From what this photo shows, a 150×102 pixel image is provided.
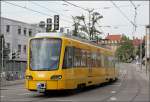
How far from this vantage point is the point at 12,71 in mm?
47531

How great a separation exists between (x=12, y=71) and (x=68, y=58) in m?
24.4

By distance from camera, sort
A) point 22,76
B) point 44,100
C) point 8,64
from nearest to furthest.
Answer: point 44,100, point 8,64, point 22,76

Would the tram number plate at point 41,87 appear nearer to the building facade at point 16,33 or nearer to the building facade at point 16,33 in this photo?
the building facade at point 16,33

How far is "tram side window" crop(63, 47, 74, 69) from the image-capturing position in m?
23.5

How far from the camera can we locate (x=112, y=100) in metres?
21.2

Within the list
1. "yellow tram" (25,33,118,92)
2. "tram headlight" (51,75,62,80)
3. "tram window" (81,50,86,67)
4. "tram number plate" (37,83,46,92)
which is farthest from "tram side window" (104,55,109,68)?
"tram number plate" (37,83,46,92)

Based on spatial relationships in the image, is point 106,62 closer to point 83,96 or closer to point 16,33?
point 83,96

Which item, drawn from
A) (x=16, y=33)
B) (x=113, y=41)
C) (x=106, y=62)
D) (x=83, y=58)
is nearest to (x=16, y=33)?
(x=16, y=33)

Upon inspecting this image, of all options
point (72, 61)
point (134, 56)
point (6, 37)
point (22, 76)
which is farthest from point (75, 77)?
point (134, 56)

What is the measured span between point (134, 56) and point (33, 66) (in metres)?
166

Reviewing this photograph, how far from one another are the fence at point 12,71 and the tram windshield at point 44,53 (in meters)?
21.1

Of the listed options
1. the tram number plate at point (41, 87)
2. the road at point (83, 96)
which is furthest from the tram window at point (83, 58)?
the tram number plate at point (41, 87)

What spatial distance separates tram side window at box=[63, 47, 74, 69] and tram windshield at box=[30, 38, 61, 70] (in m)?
0.50

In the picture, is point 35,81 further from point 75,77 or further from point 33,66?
point 75,77
